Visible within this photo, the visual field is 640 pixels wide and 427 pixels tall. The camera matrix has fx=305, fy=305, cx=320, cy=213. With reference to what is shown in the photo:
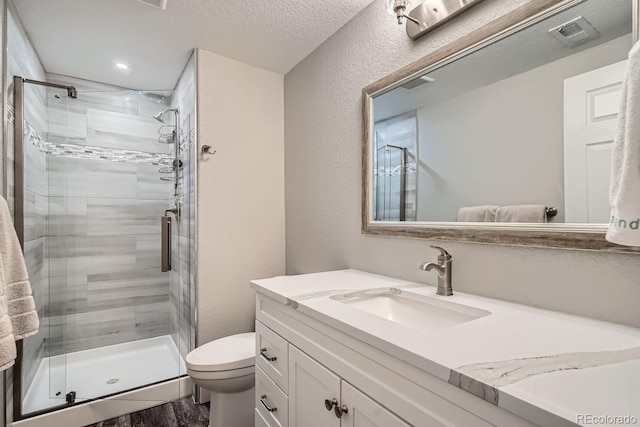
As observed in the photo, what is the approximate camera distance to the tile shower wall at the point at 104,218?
2.17 metres

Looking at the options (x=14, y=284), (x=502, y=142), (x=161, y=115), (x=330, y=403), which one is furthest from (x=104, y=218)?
(x=502, y=142)

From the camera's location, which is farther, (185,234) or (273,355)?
(185,234)

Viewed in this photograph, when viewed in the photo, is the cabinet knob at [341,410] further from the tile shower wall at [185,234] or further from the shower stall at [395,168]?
the tile shower wall at [185,234]

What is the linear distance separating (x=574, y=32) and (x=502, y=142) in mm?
355

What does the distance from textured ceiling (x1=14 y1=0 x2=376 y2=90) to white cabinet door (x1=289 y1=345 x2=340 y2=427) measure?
1588 mm

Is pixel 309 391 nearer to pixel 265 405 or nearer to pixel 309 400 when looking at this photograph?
pixel 309 400

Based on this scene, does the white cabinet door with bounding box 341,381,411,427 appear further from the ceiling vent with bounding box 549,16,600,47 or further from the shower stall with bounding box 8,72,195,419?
the shower stall with bounding box 8,72,195,419

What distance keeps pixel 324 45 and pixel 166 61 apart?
1.18 m

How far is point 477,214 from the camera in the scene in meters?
1.15

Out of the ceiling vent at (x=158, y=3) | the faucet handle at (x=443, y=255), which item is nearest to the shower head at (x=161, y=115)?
the ceiling vent at (x=158, y=3)

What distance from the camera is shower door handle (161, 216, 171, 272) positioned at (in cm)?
250

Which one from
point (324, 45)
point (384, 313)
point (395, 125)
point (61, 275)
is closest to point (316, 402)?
point (384, 313)

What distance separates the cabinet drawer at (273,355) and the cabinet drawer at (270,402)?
0.03 m

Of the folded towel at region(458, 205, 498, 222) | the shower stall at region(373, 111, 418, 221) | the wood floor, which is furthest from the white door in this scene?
the wood floor
